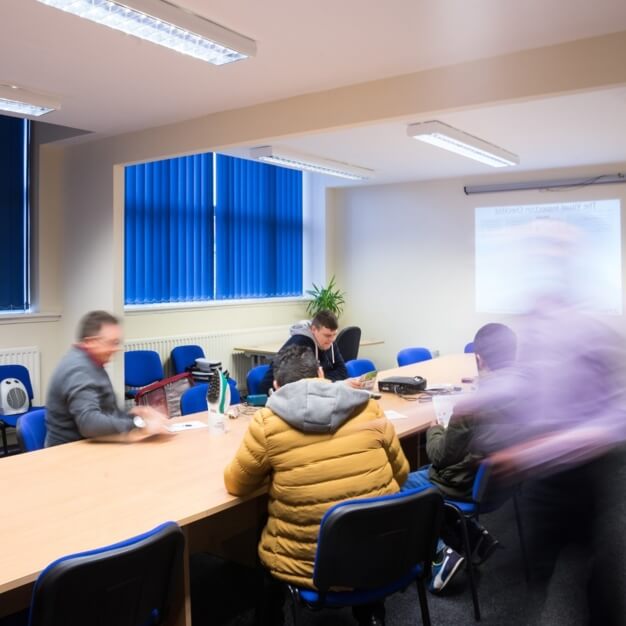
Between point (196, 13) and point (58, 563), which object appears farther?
point (196, 13)

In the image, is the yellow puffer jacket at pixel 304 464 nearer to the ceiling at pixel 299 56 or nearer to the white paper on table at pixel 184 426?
the white paper on table at pixel 184 426

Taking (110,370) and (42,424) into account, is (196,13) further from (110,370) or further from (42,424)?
(110,370)

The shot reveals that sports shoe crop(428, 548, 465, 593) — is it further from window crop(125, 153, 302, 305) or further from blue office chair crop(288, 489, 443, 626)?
window crop(125, 153, 302, 305)

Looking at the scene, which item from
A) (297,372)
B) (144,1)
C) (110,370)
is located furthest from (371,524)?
(110,370)

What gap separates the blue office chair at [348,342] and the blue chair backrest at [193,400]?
286 cm

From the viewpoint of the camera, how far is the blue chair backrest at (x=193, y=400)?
3.54m

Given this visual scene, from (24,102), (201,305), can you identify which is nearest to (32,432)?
(24,102)

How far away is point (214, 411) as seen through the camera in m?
3.04

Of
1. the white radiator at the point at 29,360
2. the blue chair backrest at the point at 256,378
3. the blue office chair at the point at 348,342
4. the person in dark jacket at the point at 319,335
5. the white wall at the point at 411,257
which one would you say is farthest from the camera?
the white wall at the point at 411,257

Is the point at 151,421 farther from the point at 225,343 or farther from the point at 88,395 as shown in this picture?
the point at 225,343

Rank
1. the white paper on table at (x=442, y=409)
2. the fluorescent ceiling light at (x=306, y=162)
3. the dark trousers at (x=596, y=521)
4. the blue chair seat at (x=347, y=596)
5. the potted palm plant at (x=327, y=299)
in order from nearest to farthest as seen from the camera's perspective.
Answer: the dark trousers at (x=596, y=521), the blue chair seat at (x=347, y=596), the white paper on table at (x=442, y=409), the fluorescent ceiling light at (x=306, y=162), the potted palm plant at (x=327, y=299)

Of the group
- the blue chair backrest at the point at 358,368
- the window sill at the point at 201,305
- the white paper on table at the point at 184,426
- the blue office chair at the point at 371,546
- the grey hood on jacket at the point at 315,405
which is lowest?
the blue office chair at the point at 371,546

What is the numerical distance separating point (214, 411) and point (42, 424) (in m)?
0.82

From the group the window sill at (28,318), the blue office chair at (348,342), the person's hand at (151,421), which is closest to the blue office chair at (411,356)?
the blue office chair at (348,342)
